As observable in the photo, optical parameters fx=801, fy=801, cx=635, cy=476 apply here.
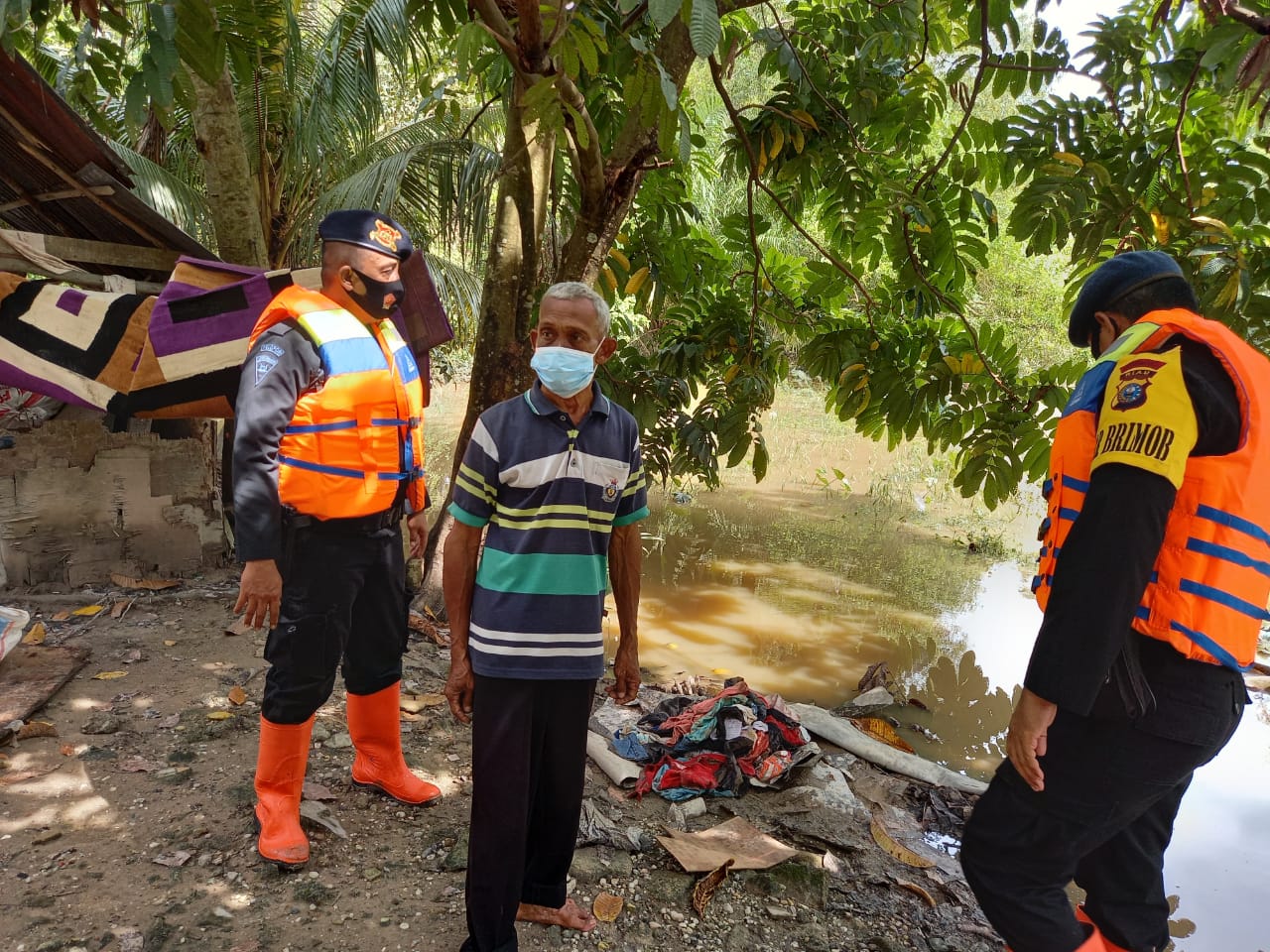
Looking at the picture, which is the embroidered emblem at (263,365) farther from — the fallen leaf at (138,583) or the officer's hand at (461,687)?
the fallen leaf at (138,583)

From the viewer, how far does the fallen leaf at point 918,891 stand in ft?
9.70

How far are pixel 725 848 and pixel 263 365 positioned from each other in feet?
7.57

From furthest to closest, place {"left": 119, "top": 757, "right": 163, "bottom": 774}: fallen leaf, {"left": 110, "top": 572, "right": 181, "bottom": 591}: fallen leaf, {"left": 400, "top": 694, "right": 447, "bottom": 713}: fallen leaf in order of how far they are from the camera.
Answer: {"left": 110, "top": 572, "right": 181, "bottom": 591}: fallen leaf, {"left": 400, "top": 694, "right": 447, "bottom": 713}: fallen leaf, {"left": 119, "top": 757, "right": 163, "bottom": 774}: fallen leaf

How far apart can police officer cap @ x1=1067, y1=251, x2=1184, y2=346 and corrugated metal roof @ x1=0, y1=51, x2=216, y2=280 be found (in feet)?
12.8

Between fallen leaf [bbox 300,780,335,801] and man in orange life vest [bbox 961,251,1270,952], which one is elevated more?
man in orange life vest [bbox 961,251,1270,952]

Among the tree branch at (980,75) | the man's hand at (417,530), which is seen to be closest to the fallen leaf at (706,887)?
the man's hand at (417,530)

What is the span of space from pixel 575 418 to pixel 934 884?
2408 mm

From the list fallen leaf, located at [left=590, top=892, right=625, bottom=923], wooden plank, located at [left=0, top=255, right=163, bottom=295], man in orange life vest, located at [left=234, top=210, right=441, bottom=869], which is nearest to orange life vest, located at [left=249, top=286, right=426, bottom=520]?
man in orange life vest, located at [left=234, top=210, right=441, bottom=869]

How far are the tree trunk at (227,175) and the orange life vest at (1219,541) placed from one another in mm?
4638

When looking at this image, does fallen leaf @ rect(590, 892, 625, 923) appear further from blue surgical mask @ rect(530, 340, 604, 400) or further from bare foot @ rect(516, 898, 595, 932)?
blue surgical mask @ rect(530, 340, 604, 400)

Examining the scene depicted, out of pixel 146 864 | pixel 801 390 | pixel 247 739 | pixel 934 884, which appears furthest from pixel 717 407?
pixel 801 390

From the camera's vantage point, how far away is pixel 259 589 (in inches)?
89.6

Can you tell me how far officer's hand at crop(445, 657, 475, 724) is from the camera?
208 centimetres

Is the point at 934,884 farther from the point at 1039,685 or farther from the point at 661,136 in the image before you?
the point at 661,136
